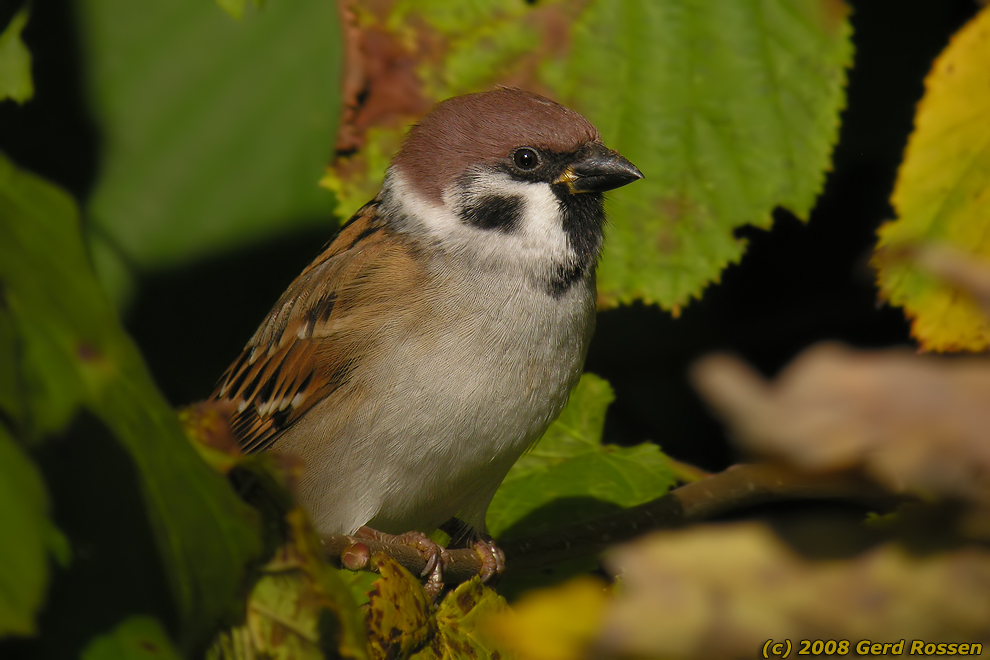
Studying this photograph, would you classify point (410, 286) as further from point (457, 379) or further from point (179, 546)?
point (179, 546)

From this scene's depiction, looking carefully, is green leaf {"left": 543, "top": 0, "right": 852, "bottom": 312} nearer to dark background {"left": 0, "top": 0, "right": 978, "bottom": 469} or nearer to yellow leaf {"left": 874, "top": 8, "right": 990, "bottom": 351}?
yellow leaf {"left": 874, "top": 8, "right": 990, "bottom": 351}

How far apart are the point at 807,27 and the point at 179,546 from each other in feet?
7.08

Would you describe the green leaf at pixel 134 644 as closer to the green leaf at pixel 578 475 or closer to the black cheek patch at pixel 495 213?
the green leaf at pixel 578 475

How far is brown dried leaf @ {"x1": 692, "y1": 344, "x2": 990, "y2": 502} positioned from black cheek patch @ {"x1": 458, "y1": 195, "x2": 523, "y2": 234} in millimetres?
2181

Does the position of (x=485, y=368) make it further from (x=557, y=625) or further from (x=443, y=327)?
(x=557, y=625)

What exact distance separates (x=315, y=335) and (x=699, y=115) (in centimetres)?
117

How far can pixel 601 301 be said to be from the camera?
108 inches

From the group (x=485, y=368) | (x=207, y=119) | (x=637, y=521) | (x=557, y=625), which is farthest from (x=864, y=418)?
(x=207, y=119)

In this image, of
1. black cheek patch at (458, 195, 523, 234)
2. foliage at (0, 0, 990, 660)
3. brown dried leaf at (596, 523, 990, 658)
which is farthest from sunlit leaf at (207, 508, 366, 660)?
black cheek patch at (458, 195, 523, 234)

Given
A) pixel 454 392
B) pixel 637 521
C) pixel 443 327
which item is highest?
pixel 443 327

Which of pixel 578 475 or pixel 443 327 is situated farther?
pixel 578 475

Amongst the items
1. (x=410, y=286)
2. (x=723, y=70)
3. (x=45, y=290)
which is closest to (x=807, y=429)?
(x=45, y=290)

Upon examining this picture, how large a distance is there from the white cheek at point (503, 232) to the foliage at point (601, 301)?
16 centimetres

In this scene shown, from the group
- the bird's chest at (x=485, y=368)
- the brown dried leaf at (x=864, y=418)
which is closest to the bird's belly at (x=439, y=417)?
the bird's chest at (x=485, y=368)
